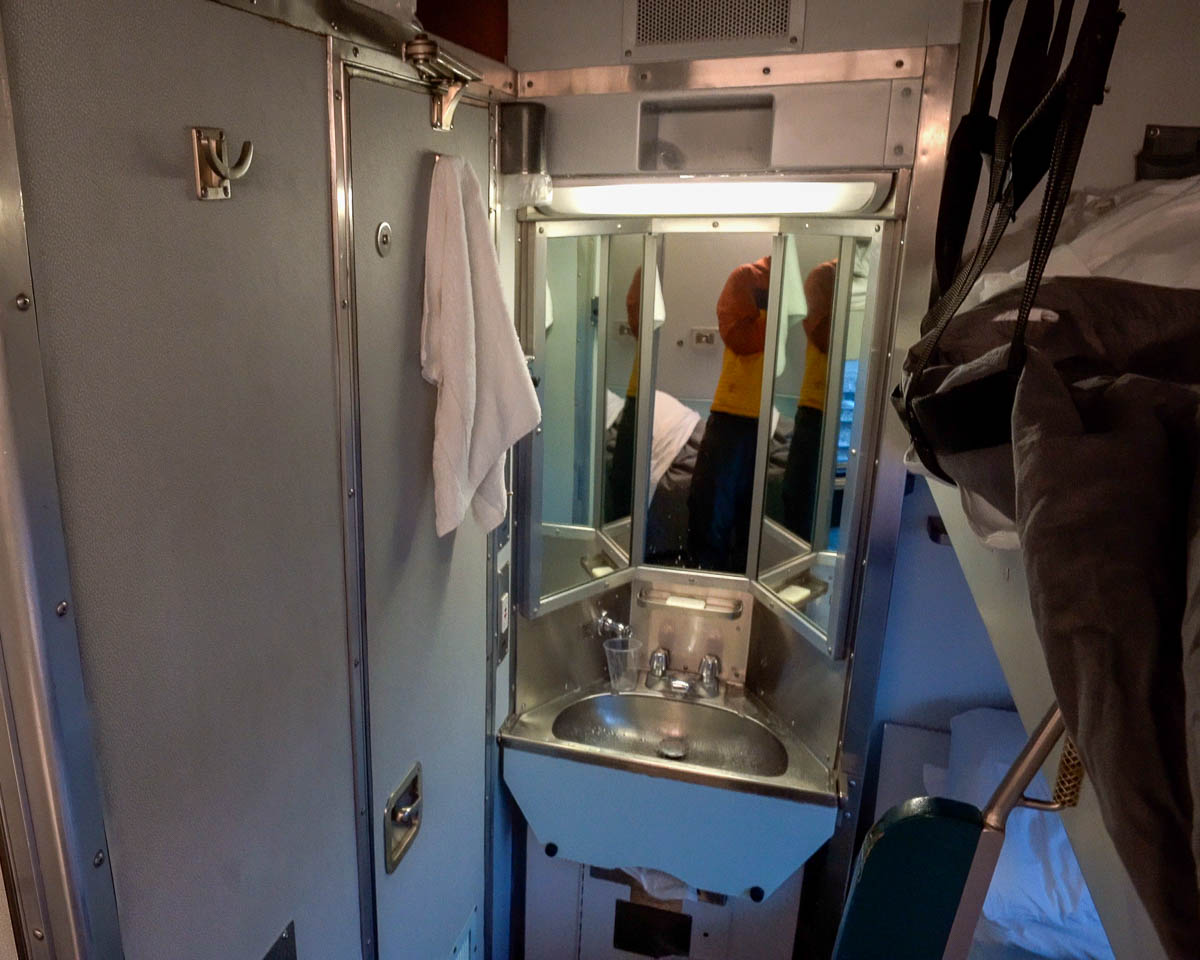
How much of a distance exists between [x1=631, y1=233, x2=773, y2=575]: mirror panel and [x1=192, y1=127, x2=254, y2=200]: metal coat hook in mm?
1542

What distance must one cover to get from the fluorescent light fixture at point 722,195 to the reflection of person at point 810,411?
0.31 metres

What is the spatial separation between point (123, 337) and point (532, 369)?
1.24 meters

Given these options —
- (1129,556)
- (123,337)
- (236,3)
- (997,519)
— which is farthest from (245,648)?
(1129,556)

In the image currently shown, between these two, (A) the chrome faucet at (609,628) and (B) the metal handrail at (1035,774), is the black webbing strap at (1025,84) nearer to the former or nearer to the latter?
(B) the metal handrail at (1035,774)

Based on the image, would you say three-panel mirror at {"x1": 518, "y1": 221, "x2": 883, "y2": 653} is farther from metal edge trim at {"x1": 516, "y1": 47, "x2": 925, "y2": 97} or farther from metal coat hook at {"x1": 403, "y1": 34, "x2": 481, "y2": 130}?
metal coat hook at {"x1": 403, "y1": 34, "x2": 481, "y2": 130}

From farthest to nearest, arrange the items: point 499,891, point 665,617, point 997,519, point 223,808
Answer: point 665,617
point 499,891
point 223,808
point 997,519

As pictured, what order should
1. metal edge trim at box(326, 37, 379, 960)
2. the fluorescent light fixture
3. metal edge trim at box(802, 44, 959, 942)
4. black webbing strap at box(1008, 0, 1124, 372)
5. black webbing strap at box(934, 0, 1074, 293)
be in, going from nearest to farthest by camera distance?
black webbing strap at box(1008, 0, 1124, 372) → black webbing strap at box(934, 0, 1074, 293) → metal edge trim at box(326, 37, 379, 960) → metal edge trim at box(802, 44, 959, 942) → the fluorescent light fixture

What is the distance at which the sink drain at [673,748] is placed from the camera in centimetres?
241

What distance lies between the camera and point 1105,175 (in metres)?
1.70

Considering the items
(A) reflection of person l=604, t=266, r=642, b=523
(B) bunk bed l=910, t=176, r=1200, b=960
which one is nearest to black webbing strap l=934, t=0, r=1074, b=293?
(B) bunk bed l=910, t=176, r=1200, b=960

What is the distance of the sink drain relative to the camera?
2408 millimetres

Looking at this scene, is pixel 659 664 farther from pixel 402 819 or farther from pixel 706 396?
pixel 402 819

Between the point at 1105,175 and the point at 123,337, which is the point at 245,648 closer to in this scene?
the point at 123,337

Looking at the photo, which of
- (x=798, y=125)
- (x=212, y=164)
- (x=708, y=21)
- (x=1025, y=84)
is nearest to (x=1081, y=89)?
(x=1025, y=84)
